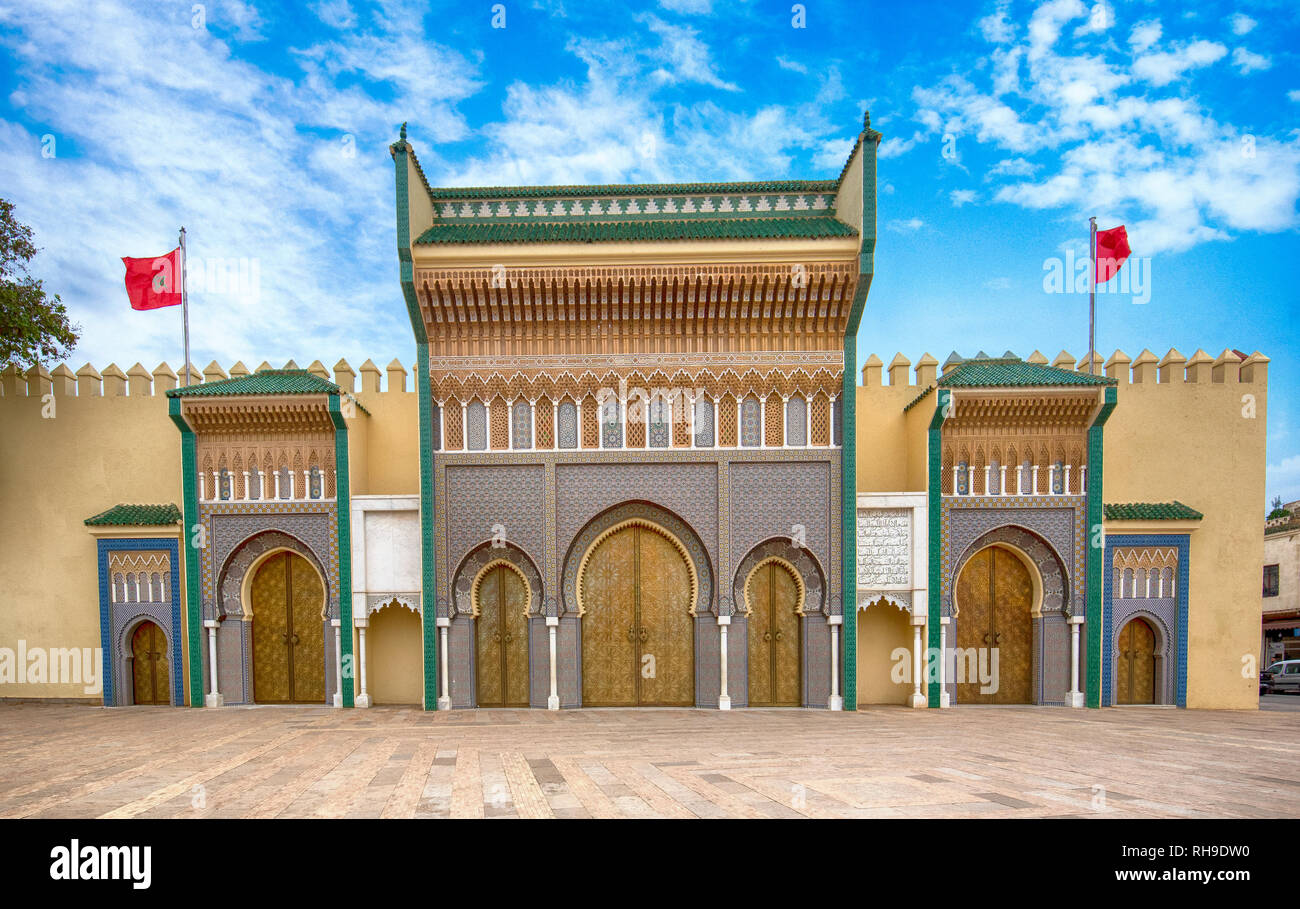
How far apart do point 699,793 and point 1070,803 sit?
2733mm

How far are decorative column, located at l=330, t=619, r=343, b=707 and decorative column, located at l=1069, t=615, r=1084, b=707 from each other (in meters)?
11.3

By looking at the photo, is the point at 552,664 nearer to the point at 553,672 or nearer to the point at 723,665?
the point at 553,672

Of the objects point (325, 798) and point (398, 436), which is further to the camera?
point (398, 436)

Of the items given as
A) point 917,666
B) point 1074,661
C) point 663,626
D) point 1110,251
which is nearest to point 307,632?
point 663,626

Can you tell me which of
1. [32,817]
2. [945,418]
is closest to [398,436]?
[32,817]

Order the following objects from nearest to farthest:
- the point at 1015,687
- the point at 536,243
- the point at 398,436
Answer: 1. the point at 536,243
2. the point at 1015,687
3. the point at 398,436

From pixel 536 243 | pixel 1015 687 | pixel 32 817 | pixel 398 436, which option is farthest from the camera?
pixel 398 436

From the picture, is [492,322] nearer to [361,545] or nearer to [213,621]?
[361,545]

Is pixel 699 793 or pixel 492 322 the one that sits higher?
pixel 492 322

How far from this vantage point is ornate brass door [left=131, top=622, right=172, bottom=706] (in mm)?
10141

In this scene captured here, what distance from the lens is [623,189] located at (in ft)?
33.9

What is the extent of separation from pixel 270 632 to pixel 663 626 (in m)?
6.21

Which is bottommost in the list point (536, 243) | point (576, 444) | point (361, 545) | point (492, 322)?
point (361, 545)

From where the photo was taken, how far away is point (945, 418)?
32.2ft
